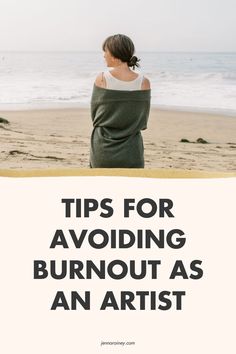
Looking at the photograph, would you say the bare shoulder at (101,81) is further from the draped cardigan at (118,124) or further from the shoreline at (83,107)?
the shoreline at (83,107)

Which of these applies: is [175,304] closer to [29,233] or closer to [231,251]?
[231,251]

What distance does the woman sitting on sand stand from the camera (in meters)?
1.90

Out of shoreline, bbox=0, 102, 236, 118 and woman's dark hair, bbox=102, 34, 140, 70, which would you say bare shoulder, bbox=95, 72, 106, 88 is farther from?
shoreline, bbox=0, 102, 236, 118

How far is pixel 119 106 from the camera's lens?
74.8 inches

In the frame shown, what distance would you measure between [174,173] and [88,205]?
0.22m

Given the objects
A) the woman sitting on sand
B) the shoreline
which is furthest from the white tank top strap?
the shoreline

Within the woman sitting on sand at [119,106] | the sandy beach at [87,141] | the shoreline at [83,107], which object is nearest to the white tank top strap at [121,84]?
the woman sitting on sand at [119,106]

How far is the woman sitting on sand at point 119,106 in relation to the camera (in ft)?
6.24

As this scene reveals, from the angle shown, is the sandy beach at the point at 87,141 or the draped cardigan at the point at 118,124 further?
the sandy beach at the point at 87,141

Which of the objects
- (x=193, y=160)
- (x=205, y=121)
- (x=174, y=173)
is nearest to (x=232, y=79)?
(x=205, y=121)

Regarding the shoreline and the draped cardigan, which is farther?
the shoreline

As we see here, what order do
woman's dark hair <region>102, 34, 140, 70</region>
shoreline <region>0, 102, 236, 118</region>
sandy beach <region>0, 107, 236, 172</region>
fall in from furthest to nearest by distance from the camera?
shoreline <region>0, 102, 236, 118</region>
sandy beach <region>0, 107, 236, 172</region>
woman's dark hair <region>102, 34, 140, 70</region>

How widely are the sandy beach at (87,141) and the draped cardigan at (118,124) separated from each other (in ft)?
8.73

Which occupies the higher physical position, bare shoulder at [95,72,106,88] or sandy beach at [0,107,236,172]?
bare shoulder at [95,72,106,88]
